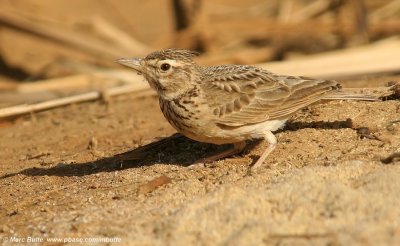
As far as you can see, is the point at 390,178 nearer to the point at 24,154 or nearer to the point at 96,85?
the point at 24,154

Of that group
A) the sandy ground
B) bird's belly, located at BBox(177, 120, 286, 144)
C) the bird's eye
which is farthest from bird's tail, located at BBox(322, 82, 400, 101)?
the bird's eye

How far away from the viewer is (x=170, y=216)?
507 centimetres

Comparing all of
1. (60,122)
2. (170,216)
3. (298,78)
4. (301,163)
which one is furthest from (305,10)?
(170,216)

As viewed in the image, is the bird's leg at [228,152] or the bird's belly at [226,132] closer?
the bird's belly at [226,132]

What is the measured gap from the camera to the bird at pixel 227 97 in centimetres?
642

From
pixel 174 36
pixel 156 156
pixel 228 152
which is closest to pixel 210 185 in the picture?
pixel 228 152

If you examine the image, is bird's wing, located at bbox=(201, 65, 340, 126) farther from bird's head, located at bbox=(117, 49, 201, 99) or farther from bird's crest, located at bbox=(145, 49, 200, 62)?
bird's crest, located at bbox=(145, 49, 200, 62)

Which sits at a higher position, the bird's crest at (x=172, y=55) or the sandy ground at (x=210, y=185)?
the bird's crest at (x=172, y=55)

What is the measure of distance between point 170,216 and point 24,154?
3.47 m

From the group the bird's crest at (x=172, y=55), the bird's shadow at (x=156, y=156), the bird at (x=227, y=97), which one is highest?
the bird's crest at (x=172, y=55)

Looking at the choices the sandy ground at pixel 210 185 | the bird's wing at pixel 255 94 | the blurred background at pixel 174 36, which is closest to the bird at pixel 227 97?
the bird's wing at pixel 255 94

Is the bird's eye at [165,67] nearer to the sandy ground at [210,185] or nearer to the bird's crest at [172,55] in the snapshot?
the bird's crest at [172,55]

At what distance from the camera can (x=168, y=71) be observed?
683 cm

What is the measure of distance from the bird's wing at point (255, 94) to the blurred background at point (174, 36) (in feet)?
13.3
